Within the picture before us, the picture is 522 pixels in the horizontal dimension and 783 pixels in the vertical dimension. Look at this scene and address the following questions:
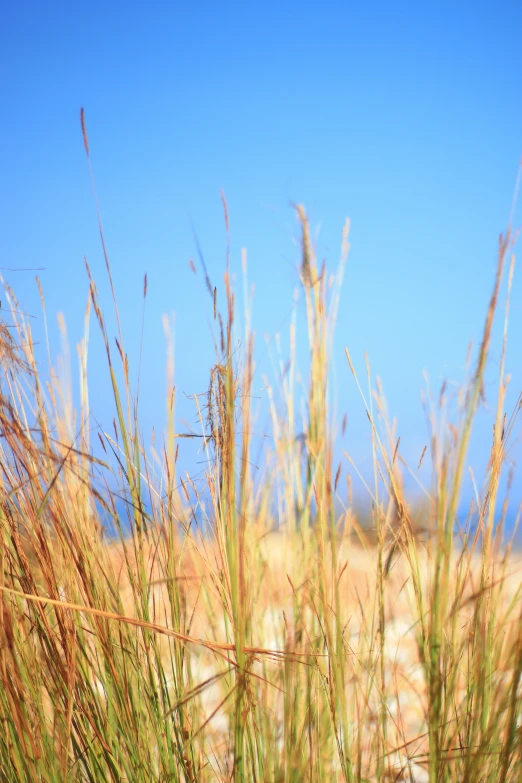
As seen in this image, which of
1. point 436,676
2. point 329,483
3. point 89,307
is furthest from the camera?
point 89,307

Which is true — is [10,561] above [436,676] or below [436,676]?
above

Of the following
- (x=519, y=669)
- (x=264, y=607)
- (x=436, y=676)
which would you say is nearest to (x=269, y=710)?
(x=264, y=607)

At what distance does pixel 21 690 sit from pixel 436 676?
0.57 meters

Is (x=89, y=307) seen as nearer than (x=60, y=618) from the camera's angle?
No

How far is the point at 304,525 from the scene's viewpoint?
118 cm

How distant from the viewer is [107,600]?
108cm

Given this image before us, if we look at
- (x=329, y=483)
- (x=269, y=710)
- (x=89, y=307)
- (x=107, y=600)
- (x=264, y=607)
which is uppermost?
(x=89, y=307)

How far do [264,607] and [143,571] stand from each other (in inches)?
17.1

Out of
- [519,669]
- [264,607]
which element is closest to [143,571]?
[264,607]

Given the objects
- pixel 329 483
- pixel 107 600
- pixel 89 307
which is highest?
pixel 89 307

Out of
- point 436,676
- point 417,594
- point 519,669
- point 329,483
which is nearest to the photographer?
point 519,669

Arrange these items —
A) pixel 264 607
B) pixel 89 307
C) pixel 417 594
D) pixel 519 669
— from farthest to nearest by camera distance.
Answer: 1. pixel 264 607
2. pixel 89 307
3. pixel 417 594
4. pixel 519 669

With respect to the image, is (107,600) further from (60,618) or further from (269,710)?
(269,710)

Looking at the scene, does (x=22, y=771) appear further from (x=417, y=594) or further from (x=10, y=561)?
(x=417, y=594)
